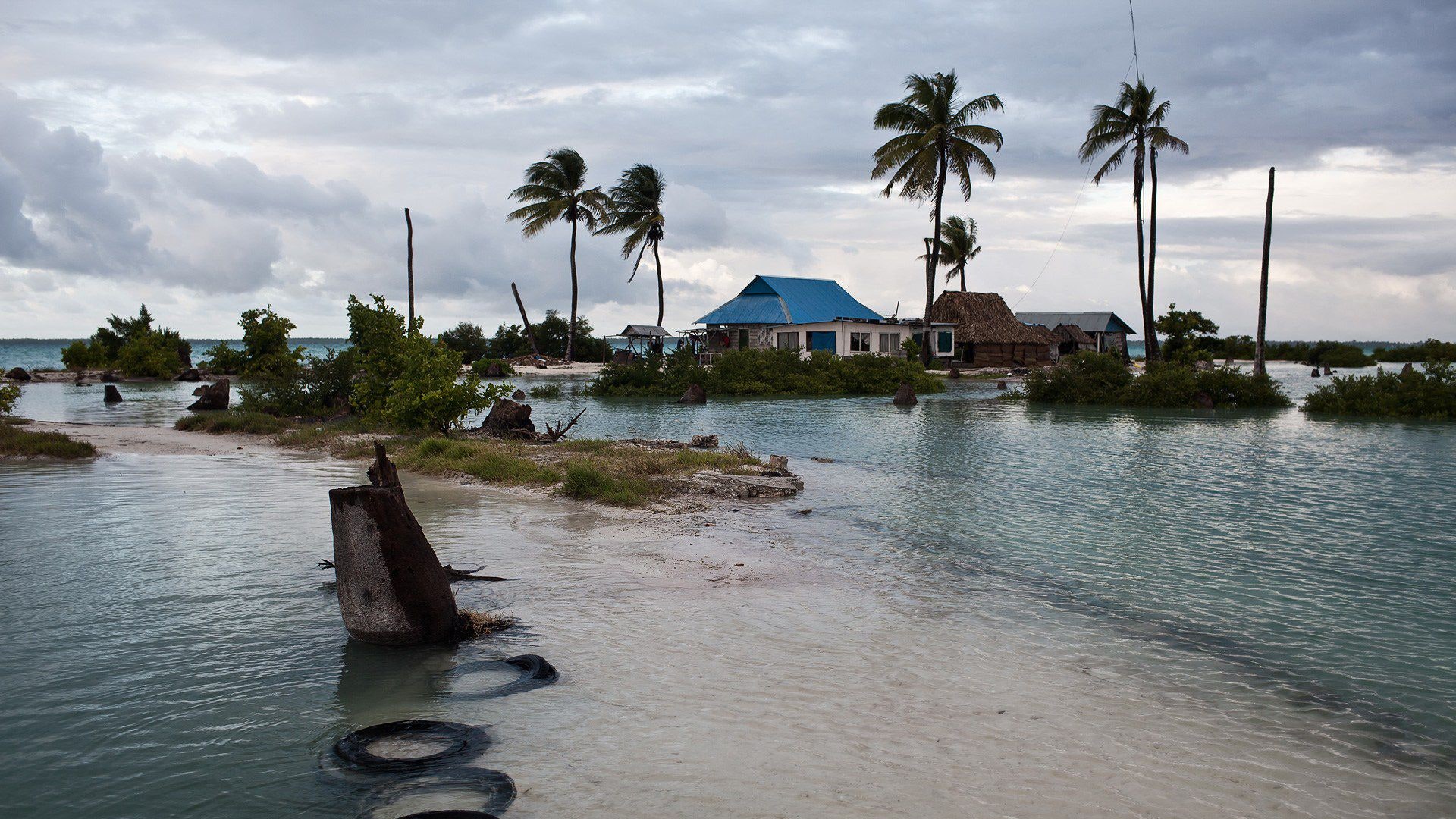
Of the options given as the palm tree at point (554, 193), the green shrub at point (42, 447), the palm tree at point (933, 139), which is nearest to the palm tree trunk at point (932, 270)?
the palm tree at point (933, 139)

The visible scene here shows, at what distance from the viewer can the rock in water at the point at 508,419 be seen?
18500 millimetres


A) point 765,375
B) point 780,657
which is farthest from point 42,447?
point 765,375

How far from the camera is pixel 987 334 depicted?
55.4m

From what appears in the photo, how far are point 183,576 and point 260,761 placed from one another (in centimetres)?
406

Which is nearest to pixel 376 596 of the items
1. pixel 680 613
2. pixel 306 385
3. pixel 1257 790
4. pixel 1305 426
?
pixel 680 613

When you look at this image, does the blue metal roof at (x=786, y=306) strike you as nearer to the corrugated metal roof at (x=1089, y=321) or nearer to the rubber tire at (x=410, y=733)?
the corrugated metal roof at (x=1089, y=321)

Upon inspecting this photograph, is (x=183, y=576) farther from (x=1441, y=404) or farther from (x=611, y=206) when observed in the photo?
(x=611, y=206)

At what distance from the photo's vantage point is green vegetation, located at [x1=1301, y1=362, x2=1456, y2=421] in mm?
26234

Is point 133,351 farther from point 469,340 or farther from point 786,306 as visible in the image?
point 786,306

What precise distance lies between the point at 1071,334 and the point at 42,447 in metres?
61.0

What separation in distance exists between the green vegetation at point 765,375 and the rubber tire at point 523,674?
30.0 meters

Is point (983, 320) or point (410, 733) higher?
point (983, 320)

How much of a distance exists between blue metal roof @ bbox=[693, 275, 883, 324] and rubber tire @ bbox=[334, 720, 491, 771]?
46.1 m

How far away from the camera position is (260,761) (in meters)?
4.40
